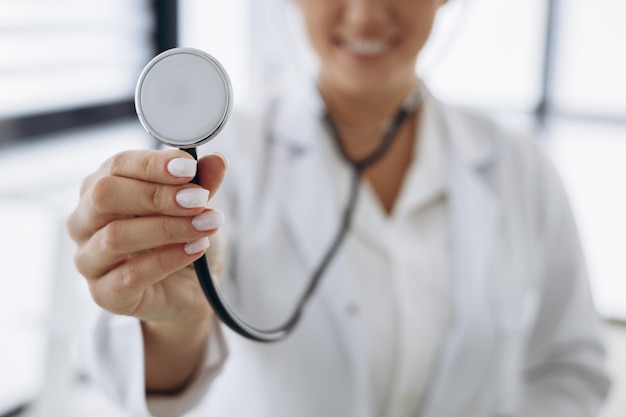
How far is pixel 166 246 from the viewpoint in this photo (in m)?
0.32

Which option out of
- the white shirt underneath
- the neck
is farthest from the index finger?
the neck

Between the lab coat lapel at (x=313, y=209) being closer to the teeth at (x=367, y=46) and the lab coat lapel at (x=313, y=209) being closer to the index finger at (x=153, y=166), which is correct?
the teeth at (x=367, y=46)

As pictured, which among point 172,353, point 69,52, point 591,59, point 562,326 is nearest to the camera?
point 172,353

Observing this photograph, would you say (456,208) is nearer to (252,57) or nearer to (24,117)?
(24,117)

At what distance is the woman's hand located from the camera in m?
0.29

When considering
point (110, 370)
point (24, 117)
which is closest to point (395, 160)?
point (110, 370)

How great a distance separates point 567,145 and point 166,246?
192 cm

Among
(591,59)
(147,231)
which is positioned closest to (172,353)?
(147,231)

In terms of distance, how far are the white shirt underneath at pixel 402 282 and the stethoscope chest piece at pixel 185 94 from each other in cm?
41

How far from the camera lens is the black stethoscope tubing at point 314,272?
0.31 metres

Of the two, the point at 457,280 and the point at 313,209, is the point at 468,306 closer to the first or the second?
the point at 457,280

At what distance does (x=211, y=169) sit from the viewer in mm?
299

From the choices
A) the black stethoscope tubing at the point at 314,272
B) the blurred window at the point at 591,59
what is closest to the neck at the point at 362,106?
the black stethoscope tubing at the point at 314,272

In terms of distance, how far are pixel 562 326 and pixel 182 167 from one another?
0.59m
